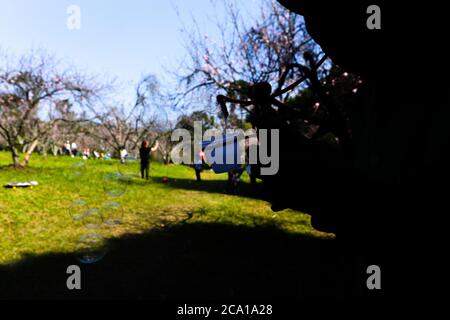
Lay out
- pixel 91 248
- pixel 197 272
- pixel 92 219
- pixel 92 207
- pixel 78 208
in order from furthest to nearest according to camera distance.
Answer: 1. pixel 92 207
2. pixel 78 208
3. pixel 92 219
4. pixel 91 248
5. pixel 197 272

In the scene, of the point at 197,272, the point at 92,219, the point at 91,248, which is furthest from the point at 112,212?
the point at 197,272

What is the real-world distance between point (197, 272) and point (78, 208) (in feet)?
20.6

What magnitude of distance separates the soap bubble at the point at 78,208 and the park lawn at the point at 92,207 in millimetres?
105

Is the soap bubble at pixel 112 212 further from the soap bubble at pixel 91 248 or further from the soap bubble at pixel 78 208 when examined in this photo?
the soap bubble at pixel 91 248

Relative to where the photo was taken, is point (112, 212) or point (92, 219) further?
point (112, 212)

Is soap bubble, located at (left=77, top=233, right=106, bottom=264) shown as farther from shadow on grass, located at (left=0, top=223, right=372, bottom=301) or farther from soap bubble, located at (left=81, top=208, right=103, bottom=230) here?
soap bubble, located at (left=81, top=208, right=103, bottom=230)

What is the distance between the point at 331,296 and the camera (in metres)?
5.26

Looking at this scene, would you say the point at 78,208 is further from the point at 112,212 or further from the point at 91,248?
the point at 91,248

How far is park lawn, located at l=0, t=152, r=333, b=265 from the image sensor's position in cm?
772

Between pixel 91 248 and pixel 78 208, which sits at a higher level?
pixel 78 208

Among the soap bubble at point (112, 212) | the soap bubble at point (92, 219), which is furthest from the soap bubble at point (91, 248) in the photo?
the soap bubble at point (112, 212)

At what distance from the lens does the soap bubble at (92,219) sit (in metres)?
9.40

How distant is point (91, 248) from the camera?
24.3ft
